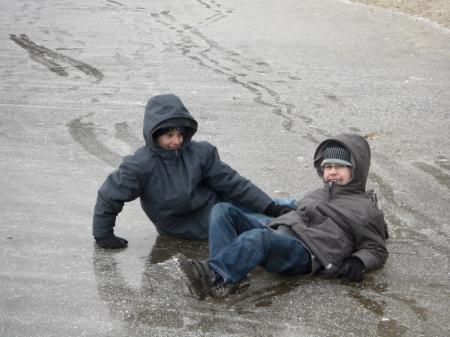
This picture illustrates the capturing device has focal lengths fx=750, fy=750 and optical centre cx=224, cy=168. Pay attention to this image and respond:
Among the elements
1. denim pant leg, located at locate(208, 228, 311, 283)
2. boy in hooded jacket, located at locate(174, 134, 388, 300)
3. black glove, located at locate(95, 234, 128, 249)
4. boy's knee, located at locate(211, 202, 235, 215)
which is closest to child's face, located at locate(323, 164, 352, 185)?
boy in hooded jacket, located at locate(174, 134, 388, 300)

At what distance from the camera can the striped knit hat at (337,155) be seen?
4.59 meters

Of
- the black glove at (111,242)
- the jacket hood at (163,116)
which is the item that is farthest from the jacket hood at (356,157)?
the black glove at (111,242)

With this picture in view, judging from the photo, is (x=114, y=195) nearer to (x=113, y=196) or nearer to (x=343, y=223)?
(x=113, y=196)

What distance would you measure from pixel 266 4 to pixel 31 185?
13.9 metres

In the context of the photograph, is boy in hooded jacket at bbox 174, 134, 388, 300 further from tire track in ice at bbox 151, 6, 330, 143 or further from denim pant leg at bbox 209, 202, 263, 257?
tire track in ice at bbox 151, 6, 330, 143

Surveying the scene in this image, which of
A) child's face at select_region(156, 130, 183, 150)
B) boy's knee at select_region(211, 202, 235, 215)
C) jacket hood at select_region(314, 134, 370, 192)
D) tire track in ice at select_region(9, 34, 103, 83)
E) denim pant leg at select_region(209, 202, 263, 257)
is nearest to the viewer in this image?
denim pant leg at select_region(209, 202, 263, 257)

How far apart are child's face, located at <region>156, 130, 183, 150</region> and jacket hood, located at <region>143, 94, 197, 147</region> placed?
0.17ft

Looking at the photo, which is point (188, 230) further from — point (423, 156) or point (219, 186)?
point (423, 156)

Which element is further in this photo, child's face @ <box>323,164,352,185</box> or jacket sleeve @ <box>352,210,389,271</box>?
child's face @ <box>323,164,352,185</box>

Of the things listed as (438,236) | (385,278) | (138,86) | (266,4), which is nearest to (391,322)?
(385,278)

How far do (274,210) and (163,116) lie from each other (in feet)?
3.18

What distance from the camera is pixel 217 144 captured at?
7184 mm

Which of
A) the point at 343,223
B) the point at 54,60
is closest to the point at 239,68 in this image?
the point at 54,60

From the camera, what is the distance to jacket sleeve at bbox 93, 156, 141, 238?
4.59m
